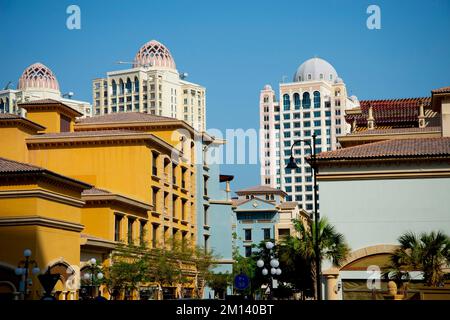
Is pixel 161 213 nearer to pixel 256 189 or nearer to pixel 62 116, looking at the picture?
pixel 62 116

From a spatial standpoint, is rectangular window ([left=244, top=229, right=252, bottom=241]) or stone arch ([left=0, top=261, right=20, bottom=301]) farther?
rectangular window ([left=244, top=229, right=252, bottom=241])

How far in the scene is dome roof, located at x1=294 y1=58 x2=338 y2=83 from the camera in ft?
619

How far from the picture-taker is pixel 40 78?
400 ft

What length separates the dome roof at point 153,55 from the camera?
605 ft

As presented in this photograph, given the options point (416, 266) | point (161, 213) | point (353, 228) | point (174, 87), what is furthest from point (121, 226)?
point (174, 87)

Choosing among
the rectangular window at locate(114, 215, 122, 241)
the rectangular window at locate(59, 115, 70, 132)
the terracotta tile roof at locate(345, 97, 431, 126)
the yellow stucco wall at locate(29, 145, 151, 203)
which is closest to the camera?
the rectangular window at locate(114, 215, 122, 241)

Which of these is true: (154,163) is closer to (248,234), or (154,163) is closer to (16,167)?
(16,167)

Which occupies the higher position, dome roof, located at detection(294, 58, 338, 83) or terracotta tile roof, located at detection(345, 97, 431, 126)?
dome roof, located at detection(294, 58, 338, 83)

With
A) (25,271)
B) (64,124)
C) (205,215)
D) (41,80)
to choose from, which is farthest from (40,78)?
(25,271)

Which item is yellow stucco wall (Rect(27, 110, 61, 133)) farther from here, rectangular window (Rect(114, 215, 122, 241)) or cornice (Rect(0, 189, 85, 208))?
cornice (Rect(0, 189, 85, 208))

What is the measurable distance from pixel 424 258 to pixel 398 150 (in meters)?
9.05

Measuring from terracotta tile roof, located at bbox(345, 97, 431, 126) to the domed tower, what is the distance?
6097cm

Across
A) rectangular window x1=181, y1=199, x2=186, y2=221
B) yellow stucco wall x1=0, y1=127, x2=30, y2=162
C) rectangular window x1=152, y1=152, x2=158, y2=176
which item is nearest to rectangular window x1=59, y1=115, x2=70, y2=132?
yellow stucco wall x1=0, y1=127, x2=30, y2=162
